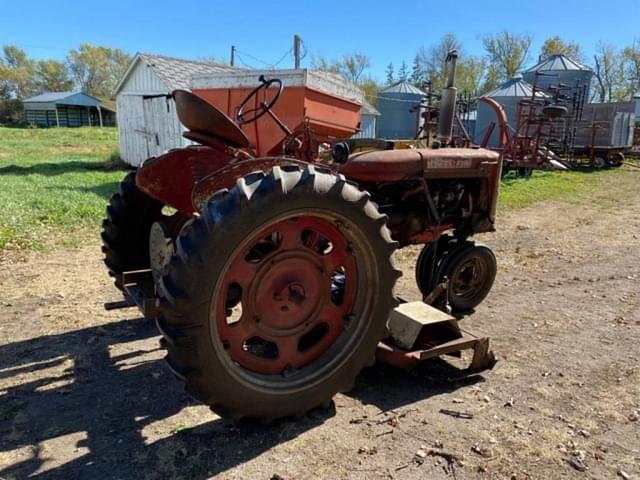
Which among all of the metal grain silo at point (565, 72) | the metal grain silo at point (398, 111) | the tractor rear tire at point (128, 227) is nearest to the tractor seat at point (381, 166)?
the tractor rear tire at point (128, 227)

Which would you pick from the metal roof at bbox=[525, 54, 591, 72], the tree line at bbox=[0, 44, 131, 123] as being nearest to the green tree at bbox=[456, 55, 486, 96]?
the metal roof at bbox=[525, 54, 591, 72]

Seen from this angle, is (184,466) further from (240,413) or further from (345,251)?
(345,251)

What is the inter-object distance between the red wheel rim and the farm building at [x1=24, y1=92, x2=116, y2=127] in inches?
2043

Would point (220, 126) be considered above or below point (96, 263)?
above

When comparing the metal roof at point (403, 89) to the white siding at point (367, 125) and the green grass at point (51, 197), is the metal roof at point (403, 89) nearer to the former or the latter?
the white siding at point (367, 125)

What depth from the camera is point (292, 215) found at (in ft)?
8.29

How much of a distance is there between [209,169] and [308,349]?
4.12 ft

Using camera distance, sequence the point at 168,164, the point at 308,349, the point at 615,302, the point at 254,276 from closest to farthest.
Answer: the point at 254,276, the point at 308,349, the point at 168,164, the point at 615,302

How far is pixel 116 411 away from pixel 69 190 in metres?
8.99

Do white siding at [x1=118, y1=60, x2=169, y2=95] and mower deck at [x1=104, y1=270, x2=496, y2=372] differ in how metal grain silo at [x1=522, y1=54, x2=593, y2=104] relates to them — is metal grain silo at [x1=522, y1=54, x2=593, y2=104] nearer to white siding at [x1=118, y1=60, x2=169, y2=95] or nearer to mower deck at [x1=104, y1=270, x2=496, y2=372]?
white siding at [x1=118, y1=60, x2=169, y2=95]

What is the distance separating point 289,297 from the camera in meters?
2.79

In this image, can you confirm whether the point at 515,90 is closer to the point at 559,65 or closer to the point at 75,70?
the point at 559,65

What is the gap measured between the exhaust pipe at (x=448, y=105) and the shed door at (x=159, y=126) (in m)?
10.5

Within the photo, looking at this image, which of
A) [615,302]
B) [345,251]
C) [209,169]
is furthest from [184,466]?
[615,302]
